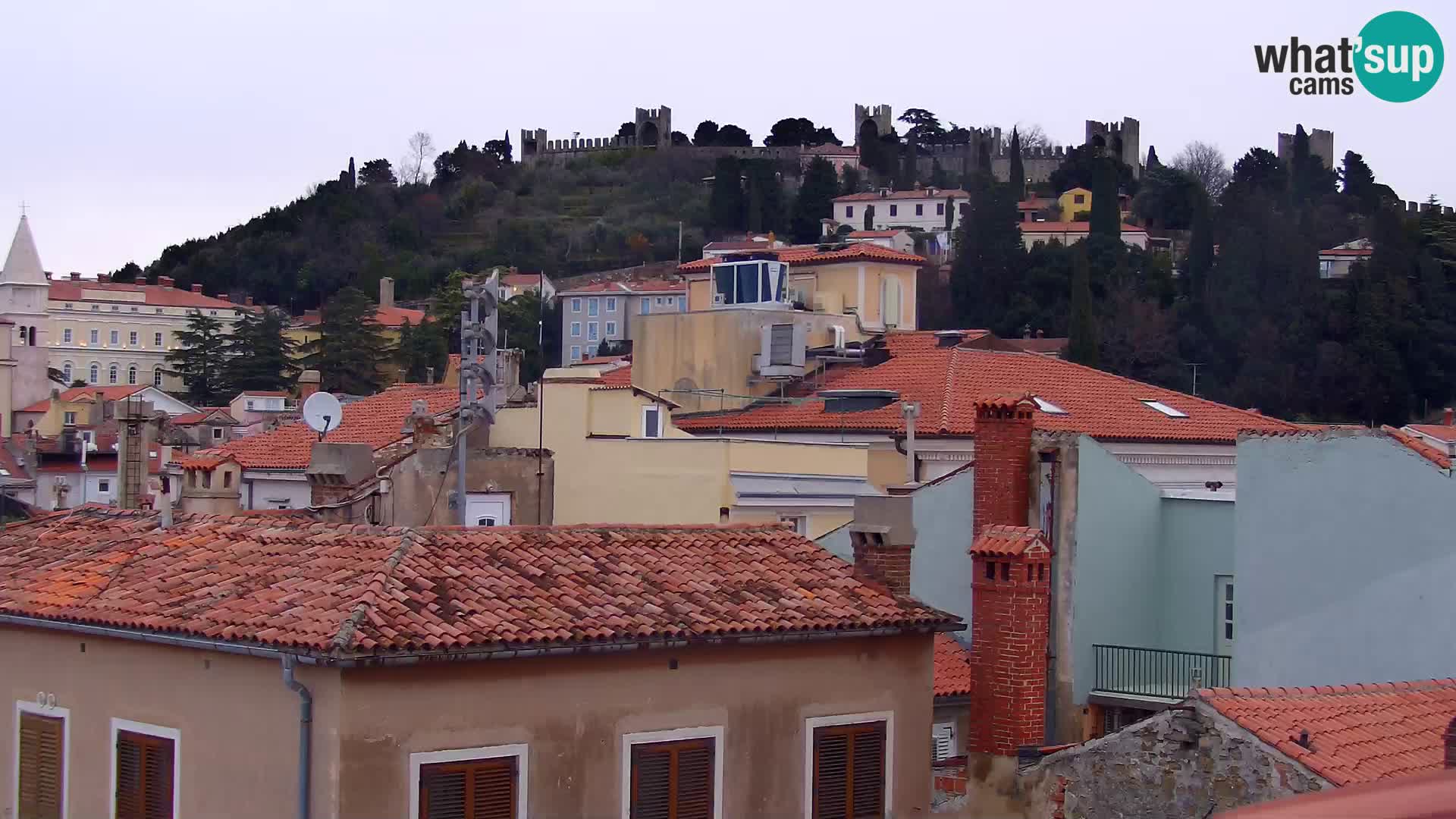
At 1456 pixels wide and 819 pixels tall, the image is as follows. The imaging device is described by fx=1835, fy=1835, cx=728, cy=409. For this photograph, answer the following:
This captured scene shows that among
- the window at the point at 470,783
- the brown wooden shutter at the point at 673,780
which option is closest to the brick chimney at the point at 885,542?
the brown wooden shutter at the point at 673,780

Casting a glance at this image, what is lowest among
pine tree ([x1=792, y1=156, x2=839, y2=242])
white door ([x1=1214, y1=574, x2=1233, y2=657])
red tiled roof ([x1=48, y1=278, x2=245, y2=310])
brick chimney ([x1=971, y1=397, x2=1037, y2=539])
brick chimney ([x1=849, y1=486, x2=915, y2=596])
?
white door ([x1=1214, y1=574, x2=1233, y2=657])

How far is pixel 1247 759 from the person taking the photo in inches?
378

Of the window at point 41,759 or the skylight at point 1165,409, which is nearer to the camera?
the window at point 41,759

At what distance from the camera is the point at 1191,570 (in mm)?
17672

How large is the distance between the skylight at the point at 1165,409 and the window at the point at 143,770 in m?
19.7

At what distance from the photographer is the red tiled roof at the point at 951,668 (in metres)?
17.3

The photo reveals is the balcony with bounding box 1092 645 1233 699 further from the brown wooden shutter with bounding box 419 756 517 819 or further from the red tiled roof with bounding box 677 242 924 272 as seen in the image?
the red tiled roof with bounding box 677 242 924 272

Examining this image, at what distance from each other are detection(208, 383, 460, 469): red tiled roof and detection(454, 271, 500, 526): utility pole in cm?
1024

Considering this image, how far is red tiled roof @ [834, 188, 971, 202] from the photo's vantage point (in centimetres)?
11650

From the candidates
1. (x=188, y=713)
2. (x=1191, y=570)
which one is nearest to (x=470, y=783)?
(x=188, y=713)

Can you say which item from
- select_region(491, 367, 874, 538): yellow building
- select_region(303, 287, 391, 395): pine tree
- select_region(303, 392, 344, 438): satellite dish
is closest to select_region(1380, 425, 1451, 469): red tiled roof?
select_region(303, 392, 344, 438): satellite dish

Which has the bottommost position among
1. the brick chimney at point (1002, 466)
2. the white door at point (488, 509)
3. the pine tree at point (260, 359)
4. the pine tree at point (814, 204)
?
the white door at point (488, 509)

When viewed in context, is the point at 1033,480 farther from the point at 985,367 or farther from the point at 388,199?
the point at 388,199

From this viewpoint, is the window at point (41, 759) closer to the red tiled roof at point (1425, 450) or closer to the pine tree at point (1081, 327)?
the red tiled roof at point (1425, 450)
